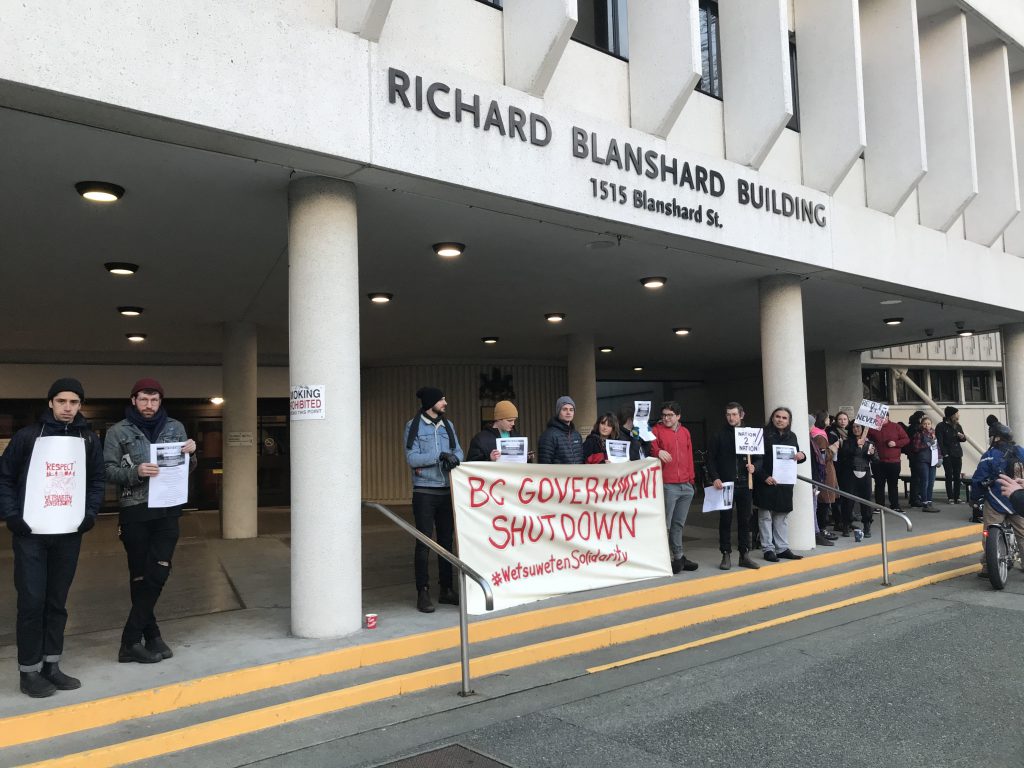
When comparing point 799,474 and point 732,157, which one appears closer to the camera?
point 732,157

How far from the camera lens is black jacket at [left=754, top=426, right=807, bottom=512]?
9.18 m

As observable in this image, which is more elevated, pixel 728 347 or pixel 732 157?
pixel 732 157

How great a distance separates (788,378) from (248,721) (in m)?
8.26

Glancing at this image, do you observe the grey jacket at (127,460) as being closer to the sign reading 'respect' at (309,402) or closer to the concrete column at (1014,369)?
the sign reading 'respect' at (309,402)

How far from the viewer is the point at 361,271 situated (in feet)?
32.8

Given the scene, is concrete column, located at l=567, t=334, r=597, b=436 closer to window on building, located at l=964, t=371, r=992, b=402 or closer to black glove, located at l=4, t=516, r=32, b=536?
black glove, located at l=4, t=516, r=32, b=536

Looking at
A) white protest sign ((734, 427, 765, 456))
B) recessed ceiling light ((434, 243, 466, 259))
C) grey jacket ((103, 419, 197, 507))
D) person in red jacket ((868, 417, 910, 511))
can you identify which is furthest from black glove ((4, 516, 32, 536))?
person in red jacket ((868, 417, 910, 511))

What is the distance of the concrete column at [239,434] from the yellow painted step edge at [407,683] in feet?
27.0

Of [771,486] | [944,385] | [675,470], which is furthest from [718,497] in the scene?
[944,385]

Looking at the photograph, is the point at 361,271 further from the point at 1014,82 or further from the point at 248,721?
the point at 1014,82

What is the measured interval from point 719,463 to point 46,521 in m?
6.76

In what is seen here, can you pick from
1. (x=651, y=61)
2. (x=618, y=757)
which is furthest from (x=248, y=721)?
(x=651, y=61)

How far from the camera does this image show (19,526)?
4758 mm

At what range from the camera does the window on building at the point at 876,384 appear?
927 inches
